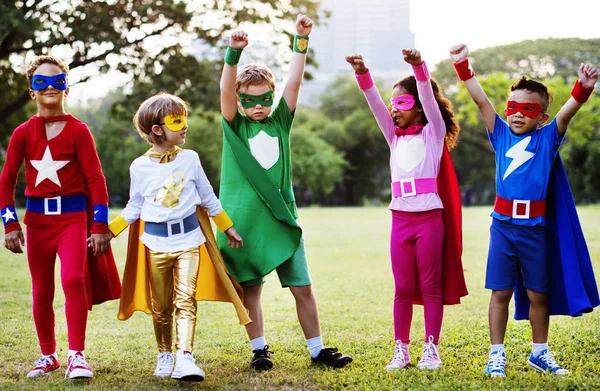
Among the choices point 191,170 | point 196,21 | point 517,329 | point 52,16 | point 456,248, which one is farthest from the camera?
point 196,21

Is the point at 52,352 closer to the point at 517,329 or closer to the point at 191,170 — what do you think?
the point at 191,170

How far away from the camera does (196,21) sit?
1997cm

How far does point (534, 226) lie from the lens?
479 cm

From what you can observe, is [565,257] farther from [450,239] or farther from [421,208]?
[421,208]

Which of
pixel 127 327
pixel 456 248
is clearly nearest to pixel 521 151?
pixel 456 248

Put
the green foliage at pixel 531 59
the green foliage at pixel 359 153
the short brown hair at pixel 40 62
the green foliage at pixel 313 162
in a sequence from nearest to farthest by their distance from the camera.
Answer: the short brown hair at pixel 40 62, the green foliage at pixel 531 59, the green foliage at pixel 313 162, the green foliage at pixel 359 153

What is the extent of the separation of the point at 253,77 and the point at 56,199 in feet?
5.06

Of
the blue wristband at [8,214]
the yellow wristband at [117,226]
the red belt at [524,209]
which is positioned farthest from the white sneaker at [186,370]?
the red belt at [524,209]

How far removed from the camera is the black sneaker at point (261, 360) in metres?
5.06

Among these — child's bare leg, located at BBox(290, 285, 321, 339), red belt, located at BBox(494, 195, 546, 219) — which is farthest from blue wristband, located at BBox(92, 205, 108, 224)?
red belt, located at BBox(494, 195, 546, 219)

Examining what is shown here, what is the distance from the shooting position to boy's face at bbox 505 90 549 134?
4.91 m

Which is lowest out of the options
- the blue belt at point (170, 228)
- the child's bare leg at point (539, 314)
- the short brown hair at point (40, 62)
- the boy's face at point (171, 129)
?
the child's bare leg at point (539, 314)

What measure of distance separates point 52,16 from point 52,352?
14601 millimetres

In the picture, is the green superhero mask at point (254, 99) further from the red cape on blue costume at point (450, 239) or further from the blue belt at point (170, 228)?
the red cape on blue costume at point (450, 239)
